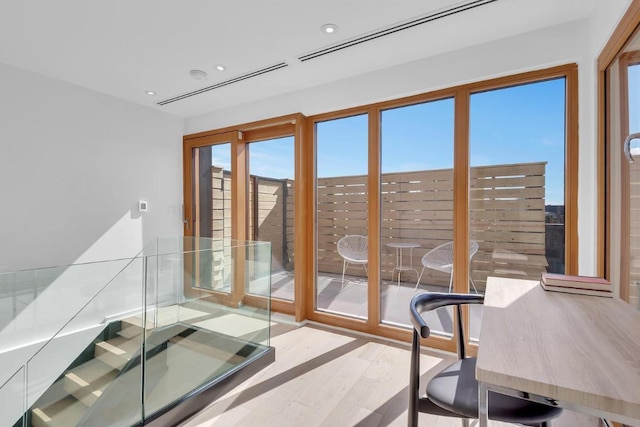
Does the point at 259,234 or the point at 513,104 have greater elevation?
the point at 513,104

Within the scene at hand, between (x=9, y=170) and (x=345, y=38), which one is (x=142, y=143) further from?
(x=345, y=38)

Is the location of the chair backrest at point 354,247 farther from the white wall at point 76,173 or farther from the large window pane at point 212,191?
the white wall at point 76,173

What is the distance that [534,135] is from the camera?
89.0 inches

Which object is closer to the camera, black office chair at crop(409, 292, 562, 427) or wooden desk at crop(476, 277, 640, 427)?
wooden desk at crop(476, 277, 640, 427)

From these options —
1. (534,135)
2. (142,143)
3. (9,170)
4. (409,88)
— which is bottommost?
(9,170)

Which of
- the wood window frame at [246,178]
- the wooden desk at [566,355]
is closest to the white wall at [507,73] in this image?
the wood window frame at [246,178]

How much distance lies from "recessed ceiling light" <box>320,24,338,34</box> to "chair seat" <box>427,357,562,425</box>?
219cm

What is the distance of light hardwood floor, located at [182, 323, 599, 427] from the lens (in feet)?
5.80

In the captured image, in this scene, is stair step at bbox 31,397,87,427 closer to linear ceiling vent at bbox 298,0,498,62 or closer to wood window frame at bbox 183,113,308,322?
wood window frame at bbox 183,113,308,322

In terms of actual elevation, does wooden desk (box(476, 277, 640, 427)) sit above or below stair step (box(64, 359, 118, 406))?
above

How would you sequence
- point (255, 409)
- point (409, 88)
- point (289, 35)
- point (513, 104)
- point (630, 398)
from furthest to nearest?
point (409, 88) → point (513, 104) → point (289, 35) → point (255, 409) → point (630, 398)

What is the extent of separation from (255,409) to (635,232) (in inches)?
89.4

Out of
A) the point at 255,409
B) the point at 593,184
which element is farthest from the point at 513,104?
the point at 255,409

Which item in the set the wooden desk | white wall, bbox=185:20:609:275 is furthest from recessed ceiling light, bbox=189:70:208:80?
the wooden desk
